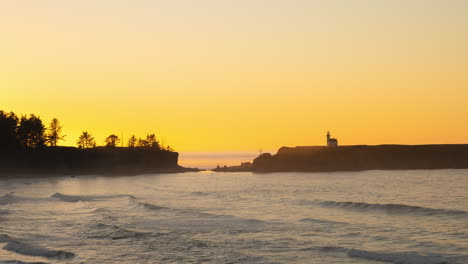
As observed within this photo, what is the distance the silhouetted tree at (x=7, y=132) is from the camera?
155 meters

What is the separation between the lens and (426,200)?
170 feet

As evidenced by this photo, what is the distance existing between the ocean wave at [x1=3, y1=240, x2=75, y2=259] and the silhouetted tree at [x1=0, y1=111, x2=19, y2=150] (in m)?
140

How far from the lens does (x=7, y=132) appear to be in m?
156

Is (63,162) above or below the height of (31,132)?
below

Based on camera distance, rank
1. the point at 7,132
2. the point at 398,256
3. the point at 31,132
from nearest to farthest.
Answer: the point at 398,256, the point at 7,132, the point at 31,132

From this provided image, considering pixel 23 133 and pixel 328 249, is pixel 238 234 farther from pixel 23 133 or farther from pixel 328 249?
pixel 23 133

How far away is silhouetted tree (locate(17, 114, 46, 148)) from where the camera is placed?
167 meters

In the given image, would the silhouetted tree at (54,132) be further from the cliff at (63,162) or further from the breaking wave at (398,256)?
the breaking wave at (398,256)

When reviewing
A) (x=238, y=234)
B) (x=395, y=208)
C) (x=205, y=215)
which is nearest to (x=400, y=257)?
(x=238, y=234)

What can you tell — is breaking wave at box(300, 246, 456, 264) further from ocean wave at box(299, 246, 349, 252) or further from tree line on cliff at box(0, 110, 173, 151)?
Answer: tree line on cliff at box(0, 110, 173, 151)

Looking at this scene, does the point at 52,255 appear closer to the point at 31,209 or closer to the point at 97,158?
the point at 31,209

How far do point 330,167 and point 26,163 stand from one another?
103729 millimetres

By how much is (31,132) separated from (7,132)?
47.0 ft

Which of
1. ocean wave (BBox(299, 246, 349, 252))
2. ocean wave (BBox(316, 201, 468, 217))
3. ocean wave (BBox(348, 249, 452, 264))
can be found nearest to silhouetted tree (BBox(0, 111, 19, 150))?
ocean wave (BBox(316, 201, 468, 217))
